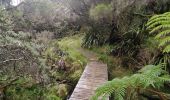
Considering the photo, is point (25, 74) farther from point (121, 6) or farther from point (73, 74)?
point (121, 6)

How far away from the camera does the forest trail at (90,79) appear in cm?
761

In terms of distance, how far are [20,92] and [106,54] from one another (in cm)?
582

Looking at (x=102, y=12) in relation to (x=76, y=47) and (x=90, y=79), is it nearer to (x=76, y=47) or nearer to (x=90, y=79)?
(x=76, y=47)

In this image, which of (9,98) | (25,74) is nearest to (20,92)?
(9,98)

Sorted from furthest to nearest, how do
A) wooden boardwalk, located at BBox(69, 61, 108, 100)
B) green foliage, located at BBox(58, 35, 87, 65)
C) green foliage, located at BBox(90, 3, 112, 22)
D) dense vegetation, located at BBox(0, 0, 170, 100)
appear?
1. green foliage, located at BBox(58, 35, 87, 65)
2. green foliage, located at BBox(90, 3, 112, 22)
3. wooden boardwalk, located at BBox(69, 61, 108, 100)
4. dense vegetation, located at BBox(0, 0, 170, 100)

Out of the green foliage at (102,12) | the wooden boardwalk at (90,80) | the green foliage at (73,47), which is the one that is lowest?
the wooden boardwalk at (90,80)

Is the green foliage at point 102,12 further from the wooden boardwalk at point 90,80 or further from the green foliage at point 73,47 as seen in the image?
the wooden boardwalk at point 90,80

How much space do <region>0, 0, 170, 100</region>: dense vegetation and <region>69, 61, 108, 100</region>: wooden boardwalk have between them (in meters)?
0.55

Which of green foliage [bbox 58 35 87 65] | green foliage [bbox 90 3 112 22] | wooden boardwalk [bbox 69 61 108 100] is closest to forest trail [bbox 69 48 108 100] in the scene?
wooden boardwalk [bbox 69 61 108 100]

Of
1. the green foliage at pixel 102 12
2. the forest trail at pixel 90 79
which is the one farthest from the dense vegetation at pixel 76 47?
the forest trail at pixel 90 79

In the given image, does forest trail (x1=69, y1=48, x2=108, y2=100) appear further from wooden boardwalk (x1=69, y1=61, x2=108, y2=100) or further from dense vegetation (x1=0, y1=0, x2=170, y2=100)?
dense vegetation (x1=0, y1=0, x2=170, y2=100)

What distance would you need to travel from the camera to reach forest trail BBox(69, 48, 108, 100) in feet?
25.0

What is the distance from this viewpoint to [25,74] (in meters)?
7.32

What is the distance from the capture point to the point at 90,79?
9.23 m
